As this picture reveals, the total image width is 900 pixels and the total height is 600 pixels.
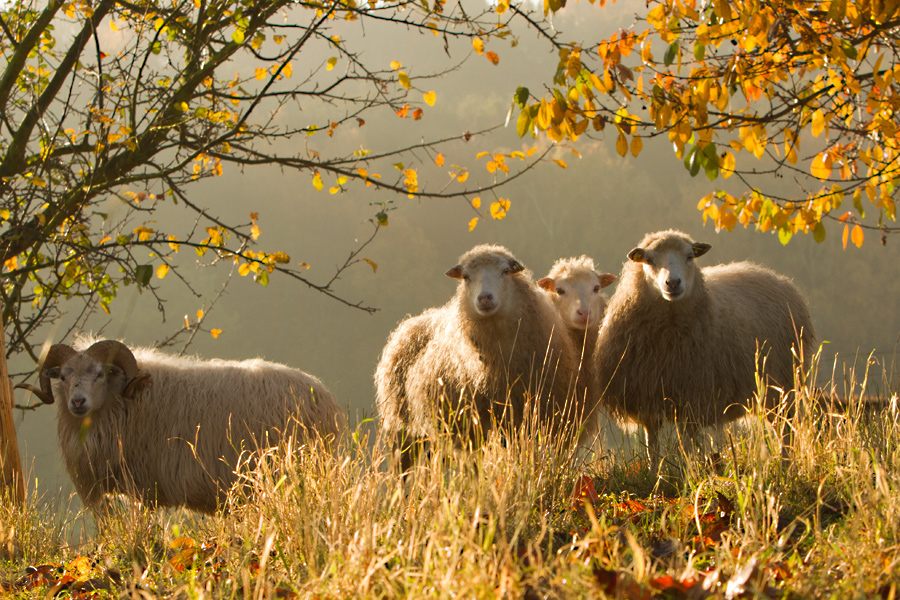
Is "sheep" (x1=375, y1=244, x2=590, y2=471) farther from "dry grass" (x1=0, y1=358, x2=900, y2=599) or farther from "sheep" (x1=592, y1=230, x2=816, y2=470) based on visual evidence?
"dry grass" (x1=0, y1=358, x2=900, y2=599)

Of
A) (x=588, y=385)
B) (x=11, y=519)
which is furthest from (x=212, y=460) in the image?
(x=588, y=385)

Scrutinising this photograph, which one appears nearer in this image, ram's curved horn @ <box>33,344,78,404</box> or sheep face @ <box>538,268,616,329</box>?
ram's curved horn @ <box>33,344,78,404</box>

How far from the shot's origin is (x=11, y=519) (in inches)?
146

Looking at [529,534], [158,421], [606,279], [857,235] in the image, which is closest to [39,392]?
[158,421]

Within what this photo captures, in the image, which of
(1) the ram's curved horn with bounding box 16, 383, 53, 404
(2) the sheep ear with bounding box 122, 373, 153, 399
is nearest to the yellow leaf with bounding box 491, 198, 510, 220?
(2) the sheep ear with bounding box 122, 373, 153, 399

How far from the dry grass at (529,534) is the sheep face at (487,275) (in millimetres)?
1563

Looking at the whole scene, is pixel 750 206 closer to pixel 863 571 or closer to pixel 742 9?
pixel 742 9

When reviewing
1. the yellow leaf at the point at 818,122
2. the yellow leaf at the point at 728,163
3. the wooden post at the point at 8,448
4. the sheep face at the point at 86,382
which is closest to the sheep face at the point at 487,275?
the yellow leaf at the point at 728,163

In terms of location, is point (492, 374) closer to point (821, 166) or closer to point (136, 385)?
point (821, 166)

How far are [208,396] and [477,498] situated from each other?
11.3 ft

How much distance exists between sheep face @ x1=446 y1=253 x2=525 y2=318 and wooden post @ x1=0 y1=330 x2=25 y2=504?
9.25 feet

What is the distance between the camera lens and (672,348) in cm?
495

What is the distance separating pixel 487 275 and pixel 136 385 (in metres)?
2.67

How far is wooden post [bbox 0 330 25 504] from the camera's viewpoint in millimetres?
4215
